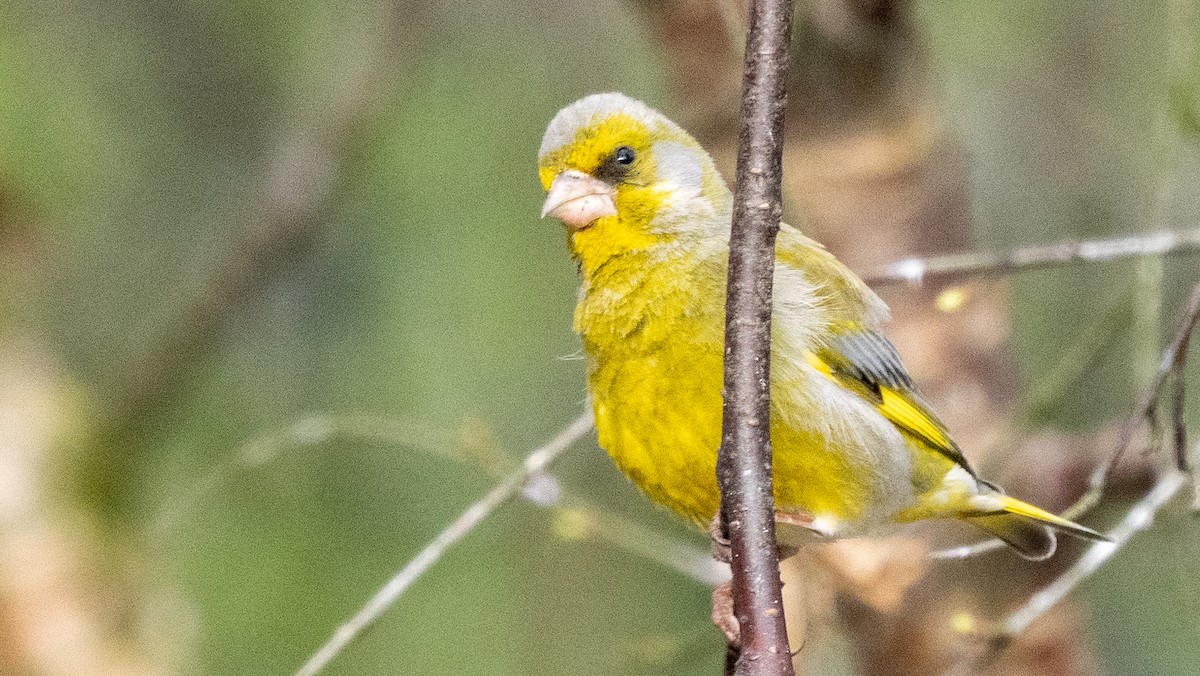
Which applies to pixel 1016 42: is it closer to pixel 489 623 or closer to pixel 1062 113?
pixel 1062 113

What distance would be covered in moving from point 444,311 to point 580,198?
7.35ft

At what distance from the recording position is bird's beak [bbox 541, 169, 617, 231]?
282cm

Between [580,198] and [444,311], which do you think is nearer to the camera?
[580,198]

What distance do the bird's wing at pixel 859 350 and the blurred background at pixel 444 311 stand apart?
0.63m

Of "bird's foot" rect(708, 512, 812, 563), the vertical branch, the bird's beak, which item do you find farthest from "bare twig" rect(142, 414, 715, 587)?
the vertical branch

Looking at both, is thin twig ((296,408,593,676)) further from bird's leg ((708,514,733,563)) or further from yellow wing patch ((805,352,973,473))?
bird's leg ((708,514,733,563))

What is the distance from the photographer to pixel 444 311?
5020 mm

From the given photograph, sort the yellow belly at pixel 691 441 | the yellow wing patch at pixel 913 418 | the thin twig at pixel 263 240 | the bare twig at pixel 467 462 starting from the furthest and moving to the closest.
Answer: the thin twig at pixel 263 240 < the bare twig at pixel 467 462 < the yellow wing patch at pixel 913 418 < the yellow belly at pixel 691 441

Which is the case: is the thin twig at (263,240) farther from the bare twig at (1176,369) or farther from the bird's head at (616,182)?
the bare twig at (1176,369)

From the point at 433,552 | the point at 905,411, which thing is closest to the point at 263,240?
the point at 433,552

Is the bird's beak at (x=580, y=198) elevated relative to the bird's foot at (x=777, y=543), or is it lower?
elevated

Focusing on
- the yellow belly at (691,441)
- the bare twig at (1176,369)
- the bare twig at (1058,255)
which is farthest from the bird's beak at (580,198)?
the bare twig at (1176,369)

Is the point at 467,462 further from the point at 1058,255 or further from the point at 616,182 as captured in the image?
the point at 1058,255

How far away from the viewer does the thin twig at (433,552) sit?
2869 mm
